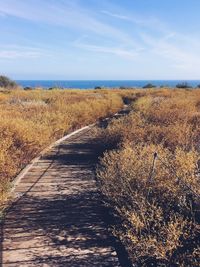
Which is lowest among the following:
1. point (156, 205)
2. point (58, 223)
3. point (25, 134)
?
point (58, 223)

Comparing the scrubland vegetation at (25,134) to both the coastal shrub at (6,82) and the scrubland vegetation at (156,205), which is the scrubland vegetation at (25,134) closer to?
the scrubland vegetation at (156,205)

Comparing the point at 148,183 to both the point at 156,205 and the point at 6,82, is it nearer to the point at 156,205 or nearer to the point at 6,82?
the point at 156,205

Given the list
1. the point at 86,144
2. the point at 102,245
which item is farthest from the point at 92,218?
the point at 86,144

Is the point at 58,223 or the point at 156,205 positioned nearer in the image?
the point at 156,205

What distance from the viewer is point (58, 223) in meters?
6.48

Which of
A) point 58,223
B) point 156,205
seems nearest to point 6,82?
point 58,223

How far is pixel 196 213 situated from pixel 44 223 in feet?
7.62

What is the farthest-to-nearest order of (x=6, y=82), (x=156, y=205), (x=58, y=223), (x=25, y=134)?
(x=6, y=82) < (x=25, y=134) < (x=58, y=223) < (x=156, y=205)

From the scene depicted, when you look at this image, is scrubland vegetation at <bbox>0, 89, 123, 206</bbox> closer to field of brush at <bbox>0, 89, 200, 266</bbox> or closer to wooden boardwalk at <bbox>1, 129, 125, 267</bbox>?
field of brush at <bbox>0, 89, 200, 266</bbox>

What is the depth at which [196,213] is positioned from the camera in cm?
561

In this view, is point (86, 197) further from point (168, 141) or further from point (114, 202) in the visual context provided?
point (168, 141)

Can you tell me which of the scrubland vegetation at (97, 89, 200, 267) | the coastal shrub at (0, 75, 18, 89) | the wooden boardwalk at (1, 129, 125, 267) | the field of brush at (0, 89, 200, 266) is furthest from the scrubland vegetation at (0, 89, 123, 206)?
the coastal shrub at (0, 75, 18, 89)

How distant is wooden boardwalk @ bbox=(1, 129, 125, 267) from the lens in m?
5.33

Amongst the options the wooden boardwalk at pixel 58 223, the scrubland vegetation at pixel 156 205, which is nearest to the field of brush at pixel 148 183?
the scrubland vegetation at pixel 156 205
